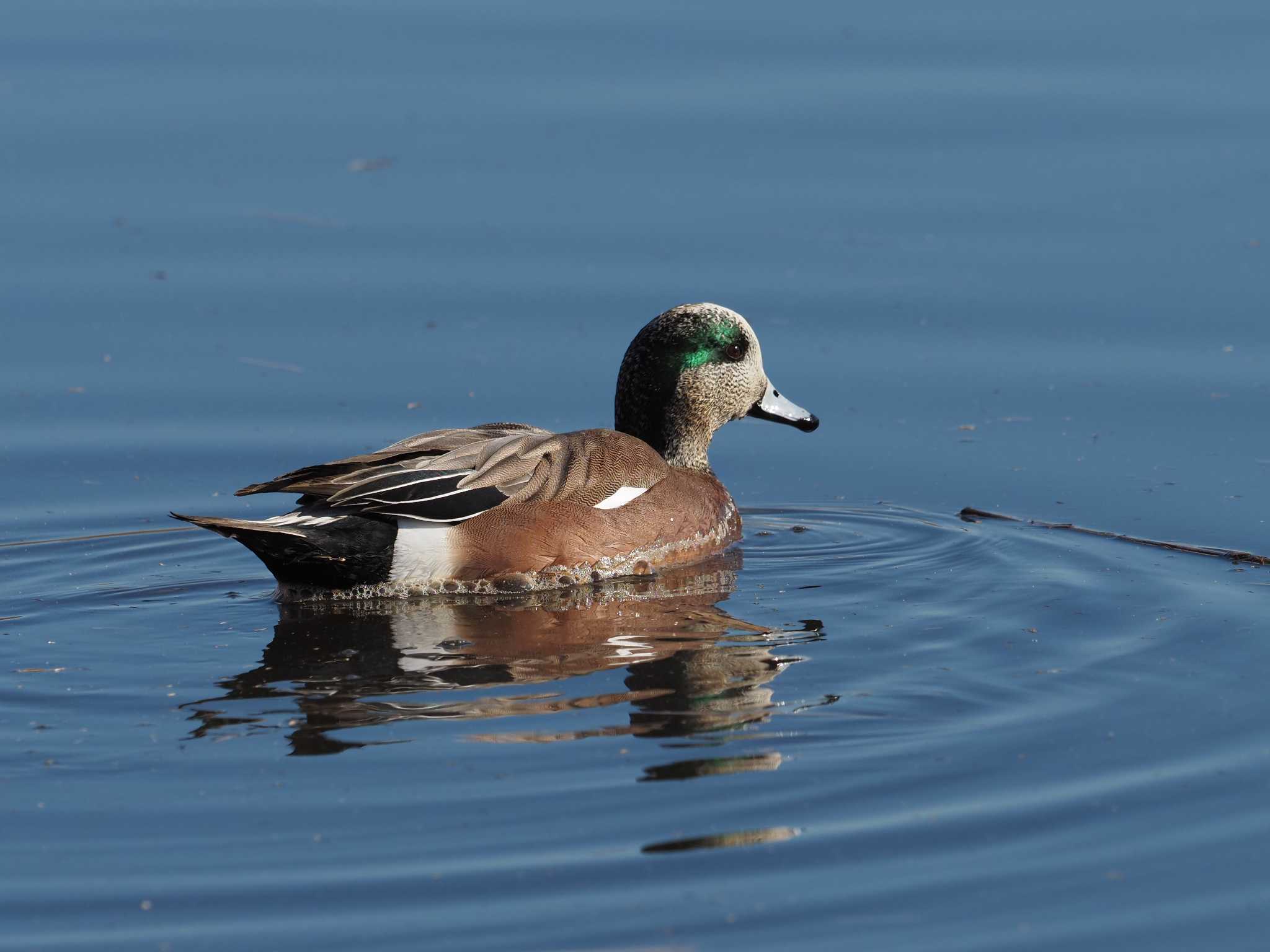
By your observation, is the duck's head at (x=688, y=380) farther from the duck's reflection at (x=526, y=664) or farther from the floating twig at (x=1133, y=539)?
the duck's reflection at (x=526, y=664)

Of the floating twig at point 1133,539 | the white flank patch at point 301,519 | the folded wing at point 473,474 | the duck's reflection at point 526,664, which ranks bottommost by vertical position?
the duck's reflection at point 526,664

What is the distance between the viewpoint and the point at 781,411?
9.16 m

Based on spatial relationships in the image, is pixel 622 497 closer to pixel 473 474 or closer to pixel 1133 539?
pixel 473 474

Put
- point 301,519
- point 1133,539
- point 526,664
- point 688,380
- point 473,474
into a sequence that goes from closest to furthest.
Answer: point 526,664 < point 301,519 < point 473,474 < point 1133,539 < point 688,380

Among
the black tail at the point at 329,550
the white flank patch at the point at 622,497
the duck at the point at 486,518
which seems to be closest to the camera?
the black tail at the point at 329,550

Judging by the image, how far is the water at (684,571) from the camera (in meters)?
5.09

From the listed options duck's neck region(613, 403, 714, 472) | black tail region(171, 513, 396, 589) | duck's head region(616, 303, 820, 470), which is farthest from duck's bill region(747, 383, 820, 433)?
black tail region(171, 513, 396, 589)

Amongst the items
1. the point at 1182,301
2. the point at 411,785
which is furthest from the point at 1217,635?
the point at 1182,301

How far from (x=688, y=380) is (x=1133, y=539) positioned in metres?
2.10

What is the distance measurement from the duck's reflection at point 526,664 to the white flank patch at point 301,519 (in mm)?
335

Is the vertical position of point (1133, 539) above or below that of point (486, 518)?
below

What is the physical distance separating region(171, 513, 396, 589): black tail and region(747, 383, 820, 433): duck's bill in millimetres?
2159

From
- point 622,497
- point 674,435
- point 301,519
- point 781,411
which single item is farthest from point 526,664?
point 781,411

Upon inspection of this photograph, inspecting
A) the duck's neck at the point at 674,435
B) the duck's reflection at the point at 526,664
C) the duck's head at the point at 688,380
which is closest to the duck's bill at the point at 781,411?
the duck's head at the point at 688,380
